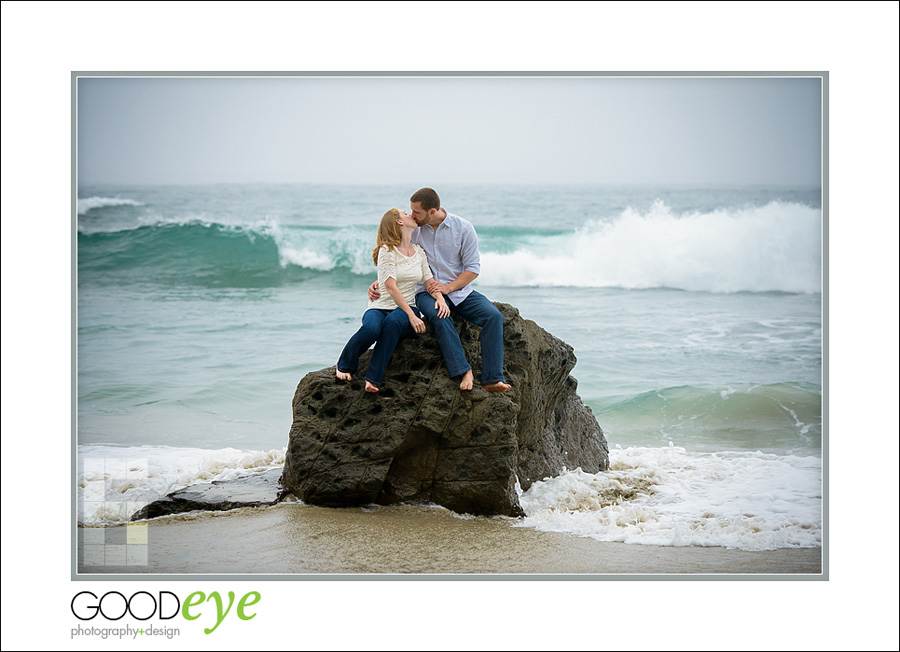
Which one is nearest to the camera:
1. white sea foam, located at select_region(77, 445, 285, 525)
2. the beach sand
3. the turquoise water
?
the beach sand

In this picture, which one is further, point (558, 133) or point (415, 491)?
point (558, 133)

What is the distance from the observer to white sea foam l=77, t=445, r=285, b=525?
4.14m

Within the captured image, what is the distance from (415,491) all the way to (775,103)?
2961 mm

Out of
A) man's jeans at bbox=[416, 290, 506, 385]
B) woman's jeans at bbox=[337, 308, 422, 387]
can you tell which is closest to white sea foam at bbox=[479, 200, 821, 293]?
man's jeans at bbox=[416, 290, 506, 385]

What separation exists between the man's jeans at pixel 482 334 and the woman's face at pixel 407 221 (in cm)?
38

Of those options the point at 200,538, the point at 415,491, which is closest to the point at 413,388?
the point at 415,491

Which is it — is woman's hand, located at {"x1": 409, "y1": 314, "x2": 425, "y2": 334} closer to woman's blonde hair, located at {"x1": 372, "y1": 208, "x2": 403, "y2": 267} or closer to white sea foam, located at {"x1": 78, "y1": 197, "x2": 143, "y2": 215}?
woman's blonde hair, located at {"x1": 372, "y1": 208, "x2": 403, "y2": 267}

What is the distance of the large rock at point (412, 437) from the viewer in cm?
435

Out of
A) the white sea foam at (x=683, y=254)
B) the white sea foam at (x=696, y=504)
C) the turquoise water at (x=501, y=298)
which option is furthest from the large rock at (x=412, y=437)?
the white sea foam at (x=683, y=254)

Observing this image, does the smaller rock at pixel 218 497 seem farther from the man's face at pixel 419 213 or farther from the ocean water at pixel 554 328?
the man's face at pixel 419 213

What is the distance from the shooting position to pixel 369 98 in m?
4.93

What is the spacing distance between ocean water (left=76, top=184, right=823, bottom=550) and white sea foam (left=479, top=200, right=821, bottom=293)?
0.9 inches

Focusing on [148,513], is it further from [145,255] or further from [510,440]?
[145,255]

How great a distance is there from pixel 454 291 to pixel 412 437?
846mm
